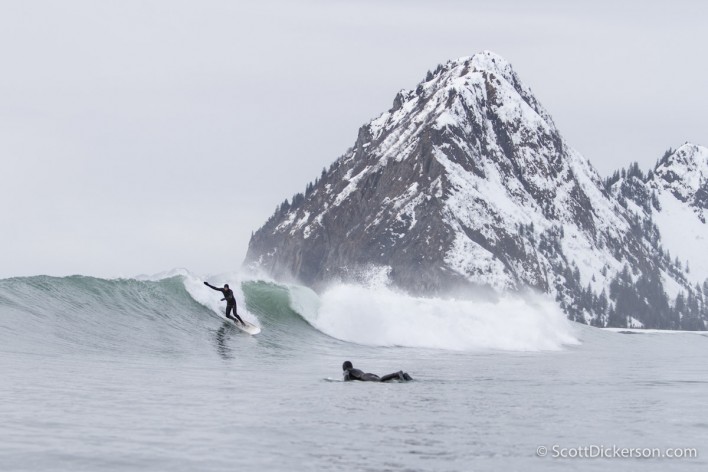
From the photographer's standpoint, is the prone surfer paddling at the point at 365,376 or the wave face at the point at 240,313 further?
the wave face at the point at 240,313

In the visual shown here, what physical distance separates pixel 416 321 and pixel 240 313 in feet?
39.1

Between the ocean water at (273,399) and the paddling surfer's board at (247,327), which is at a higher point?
the paddling surfer's board at (247,327)

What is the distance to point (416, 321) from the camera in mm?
61875

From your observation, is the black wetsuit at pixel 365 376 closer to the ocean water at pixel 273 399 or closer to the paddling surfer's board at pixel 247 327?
the ocean water at pixel 273 399

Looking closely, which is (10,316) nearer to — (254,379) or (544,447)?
(254,379)

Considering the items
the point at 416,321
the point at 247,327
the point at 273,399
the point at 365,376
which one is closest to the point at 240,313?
the point at 247,327

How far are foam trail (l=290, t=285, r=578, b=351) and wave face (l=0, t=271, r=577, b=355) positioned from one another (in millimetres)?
80

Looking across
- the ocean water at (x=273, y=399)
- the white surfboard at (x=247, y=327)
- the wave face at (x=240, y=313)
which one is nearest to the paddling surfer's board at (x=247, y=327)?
the white surfboard at (x=247, y=327)

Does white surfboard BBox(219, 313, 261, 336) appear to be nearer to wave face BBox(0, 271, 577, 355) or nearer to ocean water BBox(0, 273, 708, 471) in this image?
ocean water BBox(0, 273, 708, 471)

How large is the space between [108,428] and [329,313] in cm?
3990

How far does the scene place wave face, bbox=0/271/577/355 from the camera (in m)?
39.8

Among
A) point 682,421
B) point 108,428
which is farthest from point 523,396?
point 108,428

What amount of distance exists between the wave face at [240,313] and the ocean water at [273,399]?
0.59 feet

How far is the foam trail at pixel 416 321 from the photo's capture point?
2280 inches
